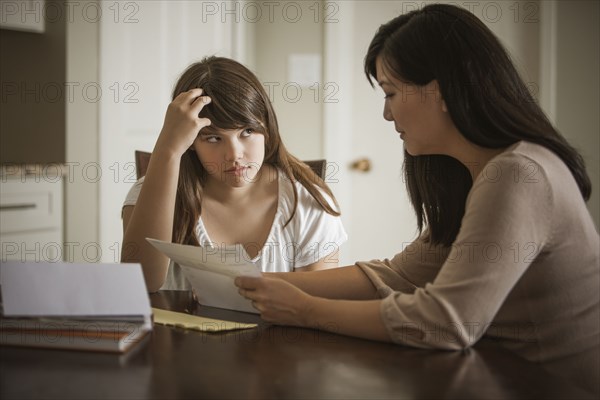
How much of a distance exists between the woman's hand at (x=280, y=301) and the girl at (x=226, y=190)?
0.46m

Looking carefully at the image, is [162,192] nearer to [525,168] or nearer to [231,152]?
[231,152]

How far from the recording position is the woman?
3.68ft

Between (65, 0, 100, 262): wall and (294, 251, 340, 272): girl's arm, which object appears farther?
(65, 0, 100, 262): wall

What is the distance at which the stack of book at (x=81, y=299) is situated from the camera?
3.54 feet

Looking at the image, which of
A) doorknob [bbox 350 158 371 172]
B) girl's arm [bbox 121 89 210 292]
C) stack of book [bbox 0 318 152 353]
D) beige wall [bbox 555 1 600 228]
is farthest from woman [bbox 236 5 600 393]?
doorknob [bbox 350 158 371 172]

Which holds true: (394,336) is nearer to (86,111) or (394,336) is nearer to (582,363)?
(582,363)

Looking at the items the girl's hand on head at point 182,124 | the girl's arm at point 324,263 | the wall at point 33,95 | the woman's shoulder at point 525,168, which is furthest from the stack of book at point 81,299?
the wall at point 33,95

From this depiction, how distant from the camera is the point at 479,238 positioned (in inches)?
44.3

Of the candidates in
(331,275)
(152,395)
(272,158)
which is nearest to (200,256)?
(331,275)

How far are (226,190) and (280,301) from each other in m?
0.72

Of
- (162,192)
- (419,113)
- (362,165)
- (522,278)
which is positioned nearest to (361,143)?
(362,165)

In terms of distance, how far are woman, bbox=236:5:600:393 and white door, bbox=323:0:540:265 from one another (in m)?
2.27

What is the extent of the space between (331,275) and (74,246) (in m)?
2.13

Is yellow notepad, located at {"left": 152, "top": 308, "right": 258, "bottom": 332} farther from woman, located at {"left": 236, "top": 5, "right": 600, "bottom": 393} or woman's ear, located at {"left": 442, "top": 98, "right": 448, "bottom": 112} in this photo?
woman's ear, located at {"left": 442, "top": 98, "right": 448, "bottom": 112}
